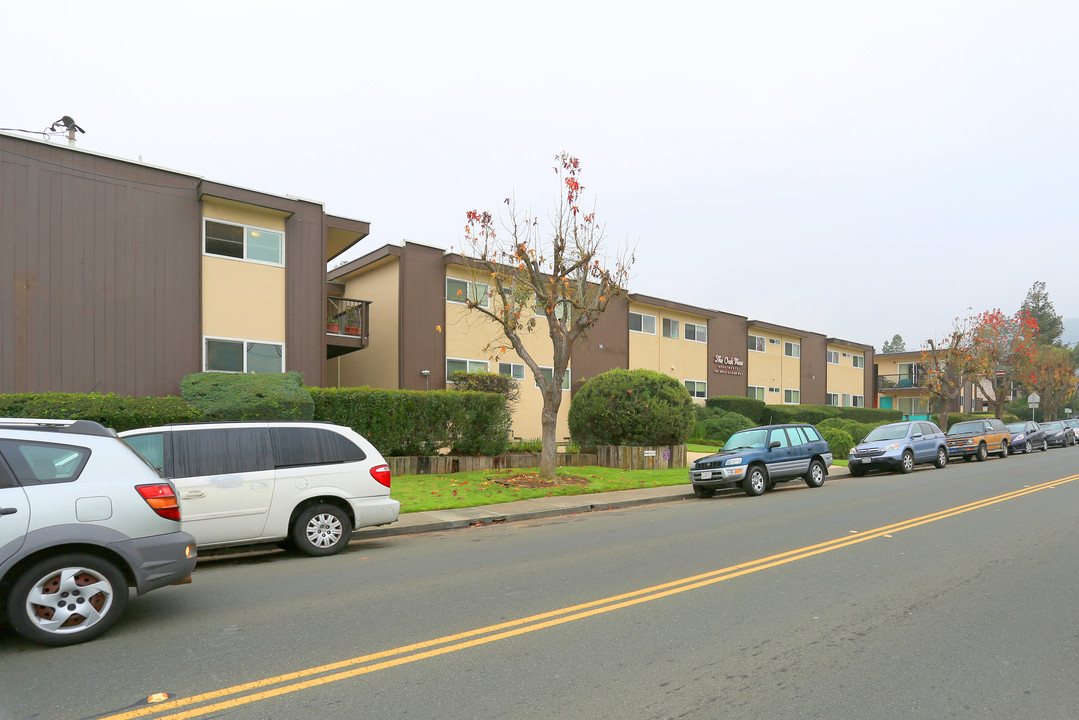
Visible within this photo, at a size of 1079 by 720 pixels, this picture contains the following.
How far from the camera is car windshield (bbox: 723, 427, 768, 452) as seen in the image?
647 inches

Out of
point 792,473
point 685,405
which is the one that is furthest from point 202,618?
point 685,405

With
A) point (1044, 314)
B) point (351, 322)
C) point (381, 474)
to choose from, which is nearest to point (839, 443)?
point (351, 322)

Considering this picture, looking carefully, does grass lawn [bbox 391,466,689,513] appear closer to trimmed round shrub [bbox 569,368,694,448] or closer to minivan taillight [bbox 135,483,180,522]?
trimmed round shrub [bbox 569,368,694,448]

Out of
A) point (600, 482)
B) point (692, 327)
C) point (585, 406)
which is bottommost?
point (600, 482)

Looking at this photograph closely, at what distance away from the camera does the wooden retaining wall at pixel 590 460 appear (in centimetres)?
1738

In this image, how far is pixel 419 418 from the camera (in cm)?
1694

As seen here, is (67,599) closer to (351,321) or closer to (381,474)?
(381,474)

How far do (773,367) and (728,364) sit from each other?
17.1ft

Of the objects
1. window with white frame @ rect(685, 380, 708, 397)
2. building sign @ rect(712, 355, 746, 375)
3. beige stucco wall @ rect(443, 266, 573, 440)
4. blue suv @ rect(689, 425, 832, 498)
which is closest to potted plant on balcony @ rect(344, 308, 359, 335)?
beige stucco wall @ rect(443, 266, 573, 440)

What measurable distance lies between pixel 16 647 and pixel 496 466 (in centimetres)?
1341

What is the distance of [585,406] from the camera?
20.3 metres

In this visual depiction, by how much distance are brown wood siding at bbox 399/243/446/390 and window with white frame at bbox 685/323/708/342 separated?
604 inches

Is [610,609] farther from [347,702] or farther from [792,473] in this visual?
[792,473]

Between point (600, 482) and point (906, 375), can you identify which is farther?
point (906, 375)
